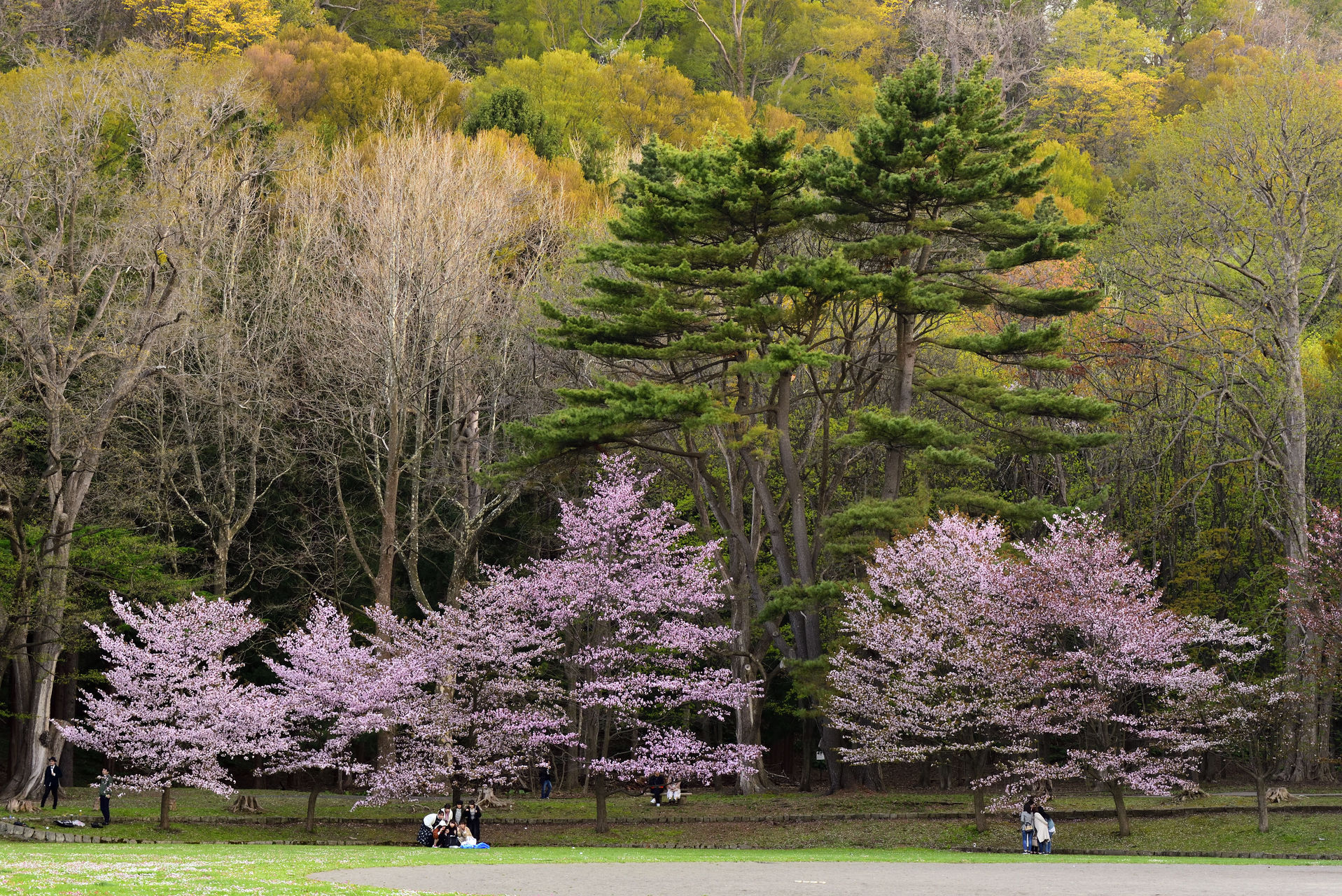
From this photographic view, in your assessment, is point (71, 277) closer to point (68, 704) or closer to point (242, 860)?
point (68, 704)

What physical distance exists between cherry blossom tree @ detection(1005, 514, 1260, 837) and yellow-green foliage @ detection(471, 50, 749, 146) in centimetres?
3480

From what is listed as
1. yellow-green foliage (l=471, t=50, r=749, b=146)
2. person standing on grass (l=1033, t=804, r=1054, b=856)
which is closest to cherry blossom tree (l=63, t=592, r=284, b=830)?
person standing on grass (l=1033, t=804, r=1054, b=856)

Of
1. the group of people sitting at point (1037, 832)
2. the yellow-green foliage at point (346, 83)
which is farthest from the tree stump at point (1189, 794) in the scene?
the yellow-green foliage at point (346, 83)

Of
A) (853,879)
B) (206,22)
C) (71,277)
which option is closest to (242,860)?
(853,879)

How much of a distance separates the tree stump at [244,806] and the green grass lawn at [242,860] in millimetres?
7248

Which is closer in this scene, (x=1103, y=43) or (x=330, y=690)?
(x=330, y=690)

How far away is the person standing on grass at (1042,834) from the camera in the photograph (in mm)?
23922

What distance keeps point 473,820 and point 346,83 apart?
37.9 metres

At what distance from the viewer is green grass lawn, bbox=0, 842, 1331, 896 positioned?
524 inches

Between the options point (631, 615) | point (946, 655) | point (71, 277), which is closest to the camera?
point (946, 655)

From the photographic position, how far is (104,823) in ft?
89.2

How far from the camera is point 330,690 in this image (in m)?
29.7

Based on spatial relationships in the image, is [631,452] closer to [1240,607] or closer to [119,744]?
[119,744]

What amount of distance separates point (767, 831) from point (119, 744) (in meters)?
16.5
